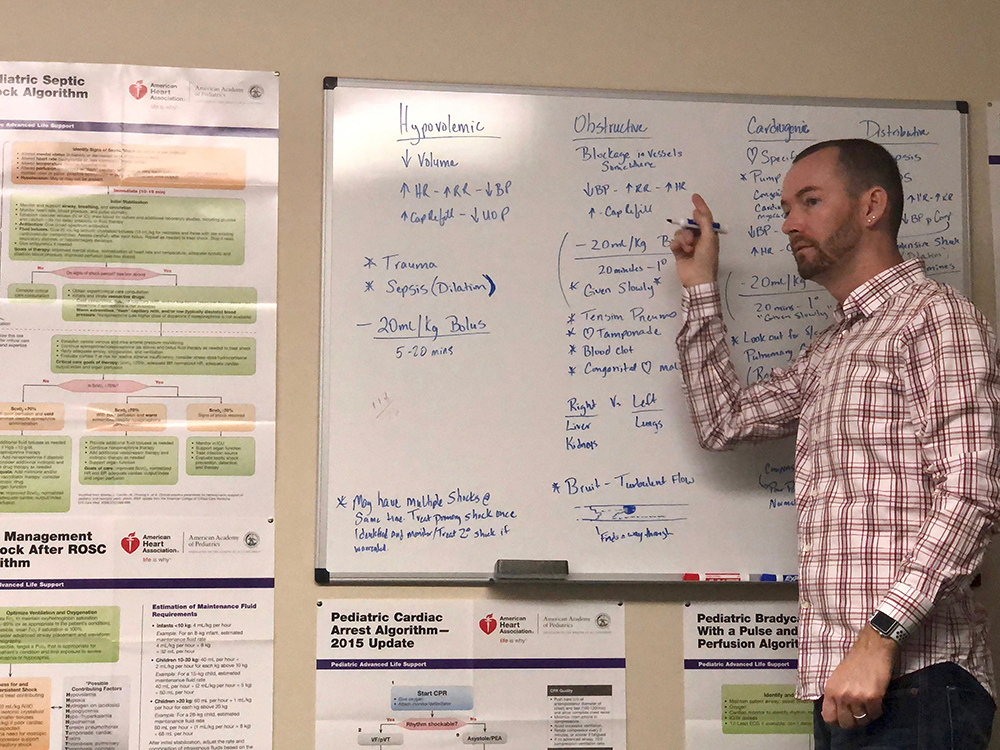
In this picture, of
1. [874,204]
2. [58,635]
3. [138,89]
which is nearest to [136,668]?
[58,635]

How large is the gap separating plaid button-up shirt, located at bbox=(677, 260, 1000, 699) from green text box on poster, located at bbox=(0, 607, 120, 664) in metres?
1.43

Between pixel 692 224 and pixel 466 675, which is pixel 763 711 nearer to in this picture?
pixel 466 675

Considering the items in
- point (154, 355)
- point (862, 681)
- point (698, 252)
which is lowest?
point (862, 681)

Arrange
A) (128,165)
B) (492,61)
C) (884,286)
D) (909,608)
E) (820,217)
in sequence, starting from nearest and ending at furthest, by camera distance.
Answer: (909,608), (884,286), (820,217), (128,165), (492,61)

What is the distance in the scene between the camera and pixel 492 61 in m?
2.22

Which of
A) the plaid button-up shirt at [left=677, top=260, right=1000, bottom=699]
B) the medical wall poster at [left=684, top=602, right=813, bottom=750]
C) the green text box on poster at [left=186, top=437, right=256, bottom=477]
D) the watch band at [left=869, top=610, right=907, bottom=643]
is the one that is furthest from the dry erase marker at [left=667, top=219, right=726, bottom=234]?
the green text box on poster at [left=186, top=437, right=256, bottom=477]

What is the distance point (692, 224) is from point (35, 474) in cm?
155

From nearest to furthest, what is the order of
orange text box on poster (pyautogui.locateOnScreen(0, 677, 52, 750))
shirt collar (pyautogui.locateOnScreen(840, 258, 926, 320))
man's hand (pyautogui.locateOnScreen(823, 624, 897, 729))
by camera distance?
man's hand (pyautogui.locateOnScreen(823, 624, 897, 729)), shirt collar (pyautogui.locateOnScreen(840, 258, 926, 320)), orange text box on poster (pyautogui.locateOnScreen(0, 677, 52, 750))

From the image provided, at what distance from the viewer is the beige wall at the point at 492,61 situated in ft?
6.86

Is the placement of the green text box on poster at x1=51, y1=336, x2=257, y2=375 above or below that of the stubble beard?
below

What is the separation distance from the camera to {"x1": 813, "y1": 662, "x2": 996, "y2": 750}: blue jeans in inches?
60.9

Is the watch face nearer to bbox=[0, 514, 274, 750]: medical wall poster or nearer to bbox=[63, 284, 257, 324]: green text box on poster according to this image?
bbox=[0, 514, 274, 750]: medical wall poster

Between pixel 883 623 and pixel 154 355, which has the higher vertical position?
pixel 154 355

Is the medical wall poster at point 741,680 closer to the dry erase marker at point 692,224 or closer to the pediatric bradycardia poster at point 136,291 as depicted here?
the dry erase marker at point 692,224
